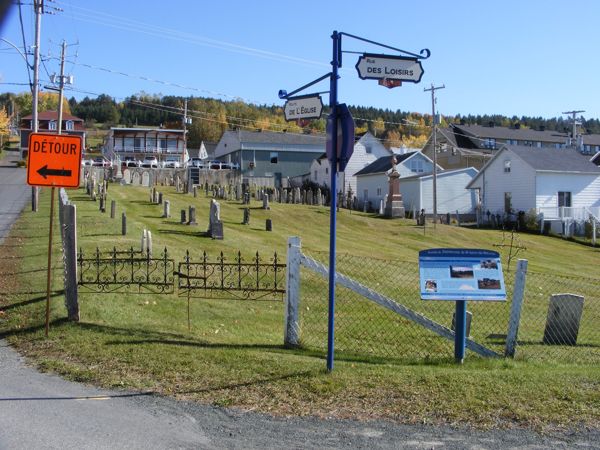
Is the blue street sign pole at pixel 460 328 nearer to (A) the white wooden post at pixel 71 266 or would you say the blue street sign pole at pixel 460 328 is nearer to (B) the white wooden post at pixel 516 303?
(B) the white wooden post at pixel 516 303

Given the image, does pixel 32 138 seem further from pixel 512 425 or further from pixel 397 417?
pixel 512 425

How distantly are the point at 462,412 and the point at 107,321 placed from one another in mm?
5553

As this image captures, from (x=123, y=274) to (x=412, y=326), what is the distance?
5.84 metres

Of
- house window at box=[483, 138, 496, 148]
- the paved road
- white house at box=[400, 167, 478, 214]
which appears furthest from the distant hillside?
the paved road

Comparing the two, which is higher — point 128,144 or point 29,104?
point 29,104

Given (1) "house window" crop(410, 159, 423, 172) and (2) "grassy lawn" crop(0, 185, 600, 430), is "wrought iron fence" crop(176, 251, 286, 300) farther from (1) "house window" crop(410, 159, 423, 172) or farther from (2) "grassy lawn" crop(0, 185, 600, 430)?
(1) "house window" crop(410, 159, 423, 172)

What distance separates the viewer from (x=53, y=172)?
9.14 meters

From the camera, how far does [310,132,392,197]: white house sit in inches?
2559

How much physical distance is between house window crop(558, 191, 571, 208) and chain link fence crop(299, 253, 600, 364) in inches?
1241

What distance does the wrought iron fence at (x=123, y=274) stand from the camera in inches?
442

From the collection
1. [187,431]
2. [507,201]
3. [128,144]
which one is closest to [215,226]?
[187,431]

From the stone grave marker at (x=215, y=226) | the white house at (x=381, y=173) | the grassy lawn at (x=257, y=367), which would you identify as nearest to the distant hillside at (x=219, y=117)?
the white house at (x=381, y=173)

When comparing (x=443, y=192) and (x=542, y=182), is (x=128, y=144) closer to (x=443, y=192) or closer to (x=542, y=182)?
(x=443, y=192)

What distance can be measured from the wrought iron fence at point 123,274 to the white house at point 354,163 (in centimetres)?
5035
